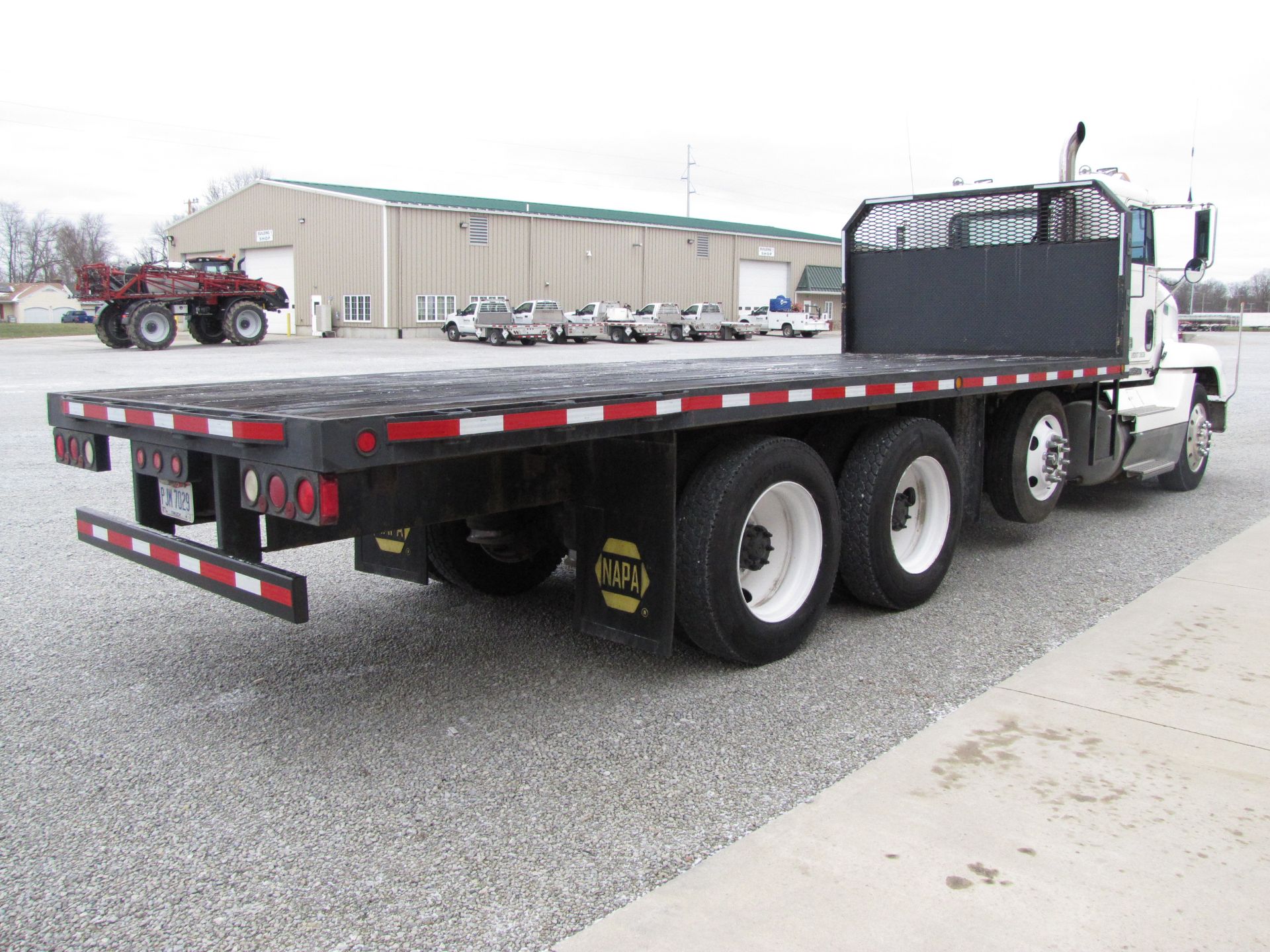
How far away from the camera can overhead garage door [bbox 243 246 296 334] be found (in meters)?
49.3

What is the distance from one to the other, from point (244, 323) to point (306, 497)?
32.7 metres

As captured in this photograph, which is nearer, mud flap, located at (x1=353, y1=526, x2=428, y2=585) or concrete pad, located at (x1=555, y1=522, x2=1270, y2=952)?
concrete pad, located at (x1=555, y1=522, x2=1270, y2=952)

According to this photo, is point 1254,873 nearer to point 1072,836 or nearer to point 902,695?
point 1072,836

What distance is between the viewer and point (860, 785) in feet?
11.9

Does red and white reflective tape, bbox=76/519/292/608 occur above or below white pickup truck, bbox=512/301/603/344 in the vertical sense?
below

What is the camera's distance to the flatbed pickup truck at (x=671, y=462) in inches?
141

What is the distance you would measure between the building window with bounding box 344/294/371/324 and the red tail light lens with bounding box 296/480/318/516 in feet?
145

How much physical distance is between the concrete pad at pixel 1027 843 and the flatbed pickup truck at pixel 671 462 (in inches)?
43.7

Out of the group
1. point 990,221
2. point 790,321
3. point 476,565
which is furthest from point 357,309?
point 476,565

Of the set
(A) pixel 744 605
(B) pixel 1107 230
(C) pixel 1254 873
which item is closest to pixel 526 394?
(A) pixel 744 605

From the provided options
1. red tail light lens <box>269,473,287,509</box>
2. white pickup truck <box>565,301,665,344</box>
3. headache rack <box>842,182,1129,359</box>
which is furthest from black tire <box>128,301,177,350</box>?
red tail light lens <box>269,473,287,509</box>

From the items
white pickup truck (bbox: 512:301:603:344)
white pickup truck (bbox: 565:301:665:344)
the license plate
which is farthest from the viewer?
white pickup truck (bbox: 565:301:665:344)

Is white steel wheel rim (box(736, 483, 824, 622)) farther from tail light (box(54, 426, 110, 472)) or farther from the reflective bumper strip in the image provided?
tail light (box(54, 426, 110, 472))

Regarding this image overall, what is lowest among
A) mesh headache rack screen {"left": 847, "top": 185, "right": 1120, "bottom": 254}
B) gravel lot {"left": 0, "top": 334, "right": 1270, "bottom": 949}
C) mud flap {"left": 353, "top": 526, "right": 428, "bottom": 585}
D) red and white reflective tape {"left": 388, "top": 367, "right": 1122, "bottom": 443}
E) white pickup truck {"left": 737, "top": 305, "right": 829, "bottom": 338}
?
gravel lot {"left": 0, "top": 334, "right": 1270, "bottom": 949}
